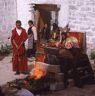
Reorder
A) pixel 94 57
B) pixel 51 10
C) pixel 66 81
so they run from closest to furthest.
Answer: pixel 66 81 → pixel 94 57 → pixel 51 10

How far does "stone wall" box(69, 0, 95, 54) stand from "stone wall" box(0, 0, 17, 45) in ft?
11.2

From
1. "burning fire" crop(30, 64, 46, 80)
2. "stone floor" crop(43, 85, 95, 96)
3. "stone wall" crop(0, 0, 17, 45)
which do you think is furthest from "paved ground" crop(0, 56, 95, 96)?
"stone wall" crop(0, 0, 17, 45)

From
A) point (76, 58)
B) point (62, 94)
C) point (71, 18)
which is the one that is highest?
point (71, 18)

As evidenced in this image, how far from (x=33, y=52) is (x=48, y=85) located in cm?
473

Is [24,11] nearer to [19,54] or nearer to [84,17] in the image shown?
[84,17]

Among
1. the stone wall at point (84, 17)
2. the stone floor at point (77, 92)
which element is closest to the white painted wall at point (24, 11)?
the stone wall at point (84, 17)

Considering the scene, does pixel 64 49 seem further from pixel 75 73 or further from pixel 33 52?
pixel 33 52

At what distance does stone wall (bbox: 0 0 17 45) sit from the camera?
16922 millimetres

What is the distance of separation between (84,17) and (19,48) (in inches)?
147

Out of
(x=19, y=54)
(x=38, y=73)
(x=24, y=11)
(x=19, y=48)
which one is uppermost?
(x=24, y=11)

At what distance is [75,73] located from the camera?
35.1 feet

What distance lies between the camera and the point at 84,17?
14.4 metres

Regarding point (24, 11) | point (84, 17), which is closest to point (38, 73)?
point (84, 17)

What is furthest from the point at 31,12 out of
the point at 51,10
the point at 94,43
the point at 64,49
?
the point at 64,49
